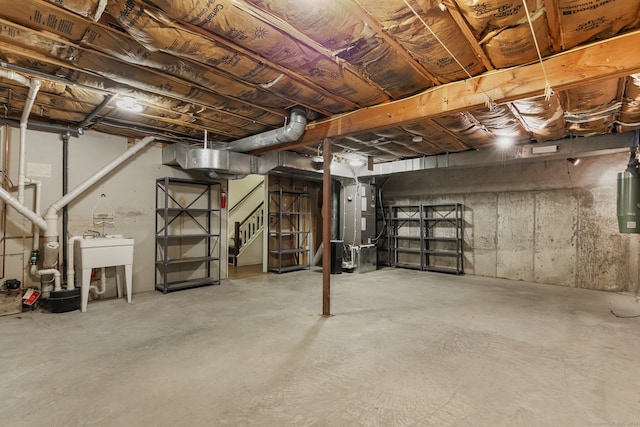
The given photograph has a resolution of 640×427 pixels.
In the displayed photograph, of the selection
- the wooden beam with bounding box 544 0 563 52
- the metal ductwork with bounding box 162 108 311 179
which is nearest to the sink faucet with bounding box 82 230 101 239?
the metal ductwork with bounding box 162 108 311 179

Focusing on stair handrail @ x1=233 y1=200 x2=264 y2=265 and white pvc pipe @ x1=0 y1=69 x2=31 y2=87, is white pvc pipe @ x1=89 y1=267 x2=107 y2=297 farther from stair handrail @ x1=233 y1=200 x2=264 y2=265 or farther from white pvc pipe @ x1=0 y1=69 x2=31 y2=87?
stair handrail @ x1=233 y1=200 x2=264 y2=265

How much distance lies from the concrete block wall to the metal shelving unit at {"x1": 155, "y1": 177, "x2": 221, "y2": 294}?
4780 millimetres

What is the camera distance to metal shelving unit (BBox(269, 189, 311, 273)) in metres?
6.82

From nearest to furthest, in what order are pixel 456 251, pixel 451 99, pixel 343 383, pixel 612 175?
pixel 343 383 < pixel 451 99 < pixel 612 175 < pixel 456 251

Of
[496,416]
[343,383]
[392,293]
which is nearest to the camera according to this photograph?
[496,416]

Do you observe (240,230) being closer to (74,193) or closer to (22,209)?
(74,193)

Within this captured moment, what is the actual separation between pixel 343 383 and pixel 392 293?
9.24ft

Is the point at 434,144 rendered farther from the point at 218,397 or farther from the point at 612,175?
the point at 218,397

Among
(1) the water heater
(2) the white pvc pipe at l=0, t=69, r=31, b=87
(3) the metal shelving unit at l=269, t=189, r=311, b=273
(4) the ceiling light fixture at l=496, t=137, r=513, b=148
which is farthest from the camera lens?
(3) the metal shelving unit at l=269, t=189, r=311, b=273

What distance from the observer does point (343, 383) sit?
2184 mm

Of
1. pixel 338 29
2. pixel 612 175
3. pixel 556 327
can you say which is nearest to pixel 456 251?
pixel 612 175

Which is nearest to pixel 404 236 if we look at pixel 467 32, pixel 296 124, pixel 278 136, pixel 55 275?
pixel 278 136

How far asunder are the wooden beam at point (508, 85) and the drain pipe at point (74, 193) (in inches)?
117

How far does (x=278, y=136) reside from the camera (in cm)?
394
